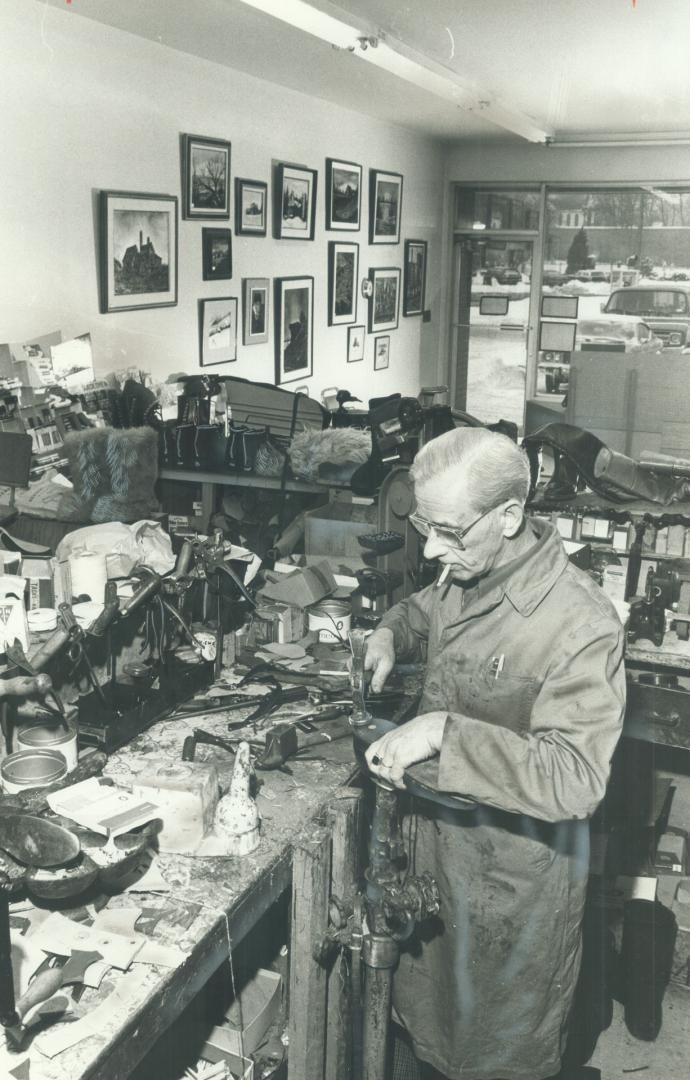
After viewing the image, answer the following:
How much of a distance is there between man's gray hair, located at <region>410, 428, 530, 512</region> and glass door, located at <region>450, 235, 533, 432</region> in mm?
9653

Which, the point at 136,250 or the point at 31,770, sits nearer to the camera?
the point at 31,770

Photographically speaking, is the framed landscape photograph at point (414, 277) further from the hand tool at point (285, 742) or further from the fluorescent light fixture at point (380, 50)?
the hand tool at point (285, 742)

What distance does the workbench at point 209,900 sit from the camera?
1.51 metres

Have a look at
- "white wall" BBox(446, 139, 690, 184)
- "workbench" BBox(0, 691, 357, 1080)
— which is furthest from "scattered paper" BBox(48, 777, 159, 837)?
"white wall" BBox(446, 139, 690, 184)

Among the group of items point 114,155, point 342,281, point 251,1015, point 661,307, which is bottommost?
point 251,1015

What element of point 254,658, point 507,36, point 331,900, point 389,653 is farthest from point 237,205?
point 331,900

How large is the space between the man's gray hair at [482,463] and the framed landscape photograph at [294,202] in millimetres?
5751

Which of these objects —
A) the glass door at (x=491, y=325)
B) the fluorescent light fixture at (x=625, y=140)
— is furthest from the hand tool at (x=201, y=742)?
the glass door at (x=491, y=325)

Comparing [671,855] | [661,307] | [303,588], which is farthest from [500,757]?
[661,307]

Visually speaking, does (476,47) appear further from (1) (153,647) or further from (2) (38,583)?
(1) (153,647)

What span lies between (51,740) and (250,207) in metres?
5.36

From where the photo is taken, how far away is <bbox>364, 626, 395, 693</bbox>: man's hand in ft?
7.57

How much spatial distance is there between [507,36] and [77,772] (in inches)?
186

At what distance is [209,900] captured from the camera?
185cm
